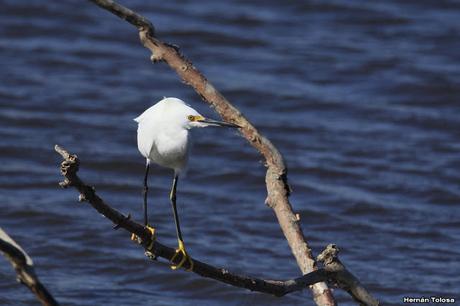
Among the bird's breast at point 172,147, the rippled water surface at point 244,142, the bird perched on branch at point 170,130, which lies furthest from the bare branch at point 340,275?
the rippled water surface at point 244,142

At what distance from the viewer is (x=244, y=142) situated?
1166 cm

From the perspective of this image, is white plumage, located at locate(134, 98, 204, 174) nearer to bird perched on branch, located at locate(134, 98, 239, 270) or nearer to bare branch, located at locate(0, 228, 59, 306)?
bird perched on branch, located at locate(134, 98, 239, 270)

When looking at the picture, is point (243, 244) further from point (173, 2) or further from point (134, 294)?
point (173, 2)

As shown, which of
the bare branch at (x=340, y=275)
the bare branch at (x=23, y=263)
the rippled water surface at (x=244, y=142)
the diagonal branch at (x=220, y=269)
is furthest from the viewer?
the rippled water surface at (x=244, y=142)

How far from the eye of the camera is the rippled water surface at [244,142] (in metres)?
8.84

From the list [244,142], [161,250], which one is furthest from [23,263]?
[244,142]

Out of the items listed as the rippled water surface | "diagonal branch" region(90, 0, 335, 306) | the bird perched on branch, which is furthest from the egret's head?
the rippled water surface

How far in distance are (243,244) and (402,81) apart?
479 cm

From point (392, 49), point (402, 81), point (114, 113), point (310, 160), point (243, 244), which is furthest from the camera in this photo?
point (392, 49)

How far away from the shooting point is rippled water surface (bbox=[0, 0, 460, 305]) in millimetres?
8844

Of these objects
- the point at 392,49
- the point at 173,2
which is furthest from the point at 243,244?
the point at 173,2

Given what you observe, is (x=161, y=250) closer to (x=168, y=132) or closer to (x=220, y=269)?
(x=220, y=269)

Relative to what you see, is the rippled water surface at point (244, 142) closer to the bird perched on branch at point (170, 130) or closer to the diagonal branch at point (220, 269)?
the diagonal branch at point (220, 269)

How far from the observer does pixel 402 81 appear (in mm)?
13148
